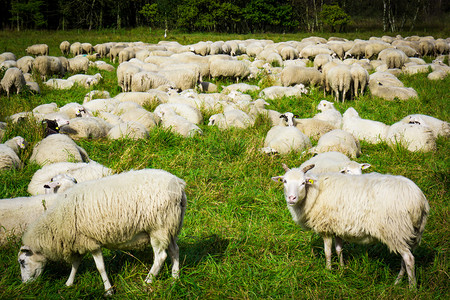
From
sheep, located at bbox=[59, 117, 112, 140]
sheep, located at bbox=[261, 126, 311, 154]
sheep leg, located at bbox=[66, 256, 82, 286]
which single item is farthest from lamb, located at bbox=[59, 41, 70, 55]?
sheep leg, located at bbox=[66, 256, 82, 286]

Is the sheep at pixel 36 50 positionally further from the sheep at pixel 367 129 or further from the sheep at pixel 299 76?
the sheep at pixel 367 129

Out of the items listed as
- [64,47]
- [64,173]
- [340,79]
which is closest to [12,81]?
[64,173]

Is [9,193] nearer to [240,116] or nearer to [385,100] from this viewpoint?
[240,116]

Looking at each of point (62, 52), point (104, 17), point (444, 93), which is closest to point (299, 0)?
point (104, 17)

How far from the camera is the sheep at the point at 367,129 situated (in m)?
7.98

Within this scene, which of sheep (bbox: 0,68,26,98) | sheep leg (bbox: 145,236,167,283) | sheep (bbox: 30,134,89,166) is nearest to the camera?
sheep leg (bbox: 145,236,167,283)

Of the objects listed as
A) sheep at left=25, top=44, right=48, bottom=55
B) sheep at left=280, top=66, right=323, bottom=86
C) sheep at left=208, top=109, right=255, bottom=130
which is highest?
sheep at left=25, top=44, right=48, bottom=55

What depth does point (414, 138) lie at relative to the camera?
7250mm

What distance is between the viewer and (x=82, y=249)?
337 centimetres

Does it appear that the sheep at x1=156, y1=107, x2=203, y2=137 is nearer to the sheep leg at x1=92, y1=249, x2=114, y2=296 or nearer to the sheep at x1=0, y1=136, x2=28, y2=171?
the sheep at x1=0, y1=136, x2=28, y2=171

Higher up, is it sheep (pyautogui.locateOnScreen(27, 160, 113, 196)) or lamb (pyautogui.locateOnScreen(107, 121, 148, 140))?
lamb (pyautogui.locateOnScreen(107, 121, 148, 140))

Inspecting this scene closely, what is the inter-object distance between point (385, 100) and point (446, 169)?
6099 mm

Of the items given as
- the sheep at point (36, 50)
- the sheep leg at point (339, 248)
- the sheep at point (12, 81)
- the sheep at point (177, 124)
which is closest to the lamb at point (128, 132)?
the sheep at point (177, 124)

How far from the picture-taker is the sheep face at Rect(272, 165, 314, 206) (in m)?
3.68
